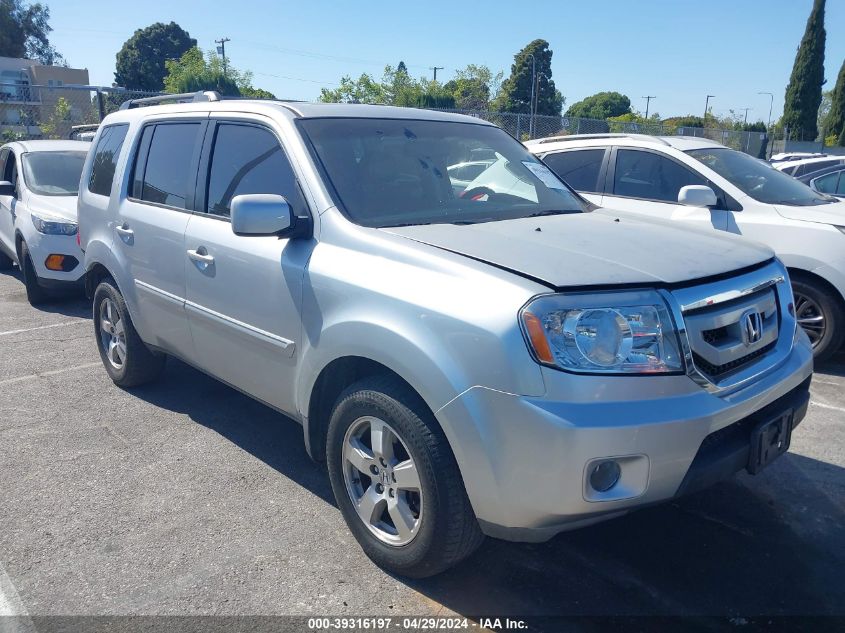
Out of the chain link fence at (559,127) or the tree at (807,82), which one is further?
the tree at (807,82)

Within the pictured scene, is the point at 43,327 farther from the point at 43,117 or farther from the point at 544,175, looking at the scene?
the point at 43,117

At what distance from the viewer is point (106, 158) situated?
5.13 meters

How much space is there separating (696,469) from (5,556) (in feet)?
9.60

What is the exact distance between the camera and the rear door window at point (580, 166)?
6.79m

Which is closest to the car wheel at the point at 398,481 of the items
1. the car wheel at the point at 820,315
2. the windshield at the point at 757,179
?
the car wheel at the point at 820,315

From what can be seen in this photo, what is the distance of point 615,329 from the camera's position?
2.45 metres

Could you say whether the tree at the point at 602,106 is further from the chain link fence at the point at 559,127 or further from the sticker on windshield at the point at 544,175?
the sticker on windshield at the point at 544,175

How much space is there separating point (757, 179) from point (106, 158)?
533cm

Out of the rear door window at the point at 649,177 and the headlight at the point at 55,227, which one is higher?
the rear door window at the point at 649,177

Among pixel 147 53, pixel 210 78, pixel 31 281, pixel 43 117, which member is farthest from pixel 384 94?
pixel 147 53

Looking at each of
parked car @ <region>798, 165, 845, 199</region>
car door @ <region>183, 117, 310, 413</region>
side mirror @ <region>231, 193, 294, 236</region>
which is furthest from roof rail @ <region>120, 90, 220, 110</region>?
parked car @ <region>798, 165, 845, 199</region>

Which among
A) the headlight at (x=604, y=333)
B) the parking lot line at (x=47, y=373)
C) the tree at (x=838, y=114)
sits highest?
the tree at (x=838, y=114)

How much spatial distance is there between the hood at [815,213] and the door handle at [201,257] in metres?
4.52

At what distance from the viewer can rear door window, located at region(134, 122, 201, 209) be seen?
13.7ft
